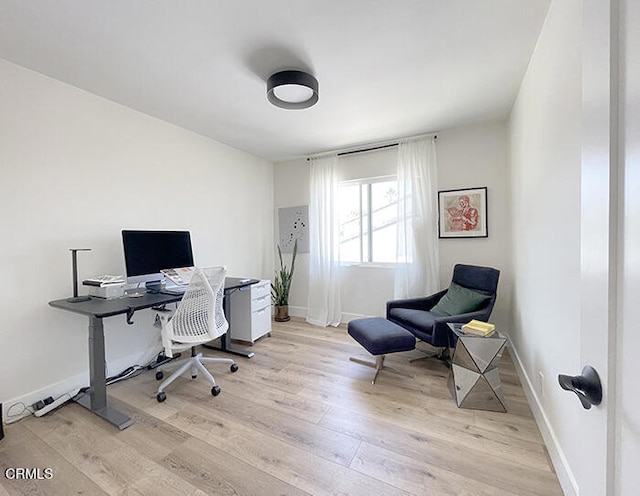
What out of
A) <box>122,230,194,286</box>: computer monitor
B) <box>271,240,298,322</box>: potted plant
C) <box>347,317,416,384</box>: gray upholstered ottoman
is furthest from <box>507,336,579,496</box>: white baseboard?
<box>122,230,194,286</box>: computer monitor

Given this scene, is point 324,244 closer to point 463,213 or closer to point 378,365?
point 463,213

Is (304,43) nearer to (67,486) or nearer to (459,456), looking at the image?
(459,456)

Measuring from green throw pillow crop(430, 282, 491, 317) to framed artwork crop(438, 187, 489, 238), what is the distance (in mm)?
658

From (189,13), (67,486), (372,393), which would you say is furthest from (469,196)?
(67,486)

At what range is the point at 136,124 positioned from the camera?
8.96ft

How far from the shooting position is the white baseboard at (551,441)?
1322 mm

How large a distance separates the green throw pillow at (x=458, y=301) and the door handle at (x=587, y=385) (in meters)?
2.28

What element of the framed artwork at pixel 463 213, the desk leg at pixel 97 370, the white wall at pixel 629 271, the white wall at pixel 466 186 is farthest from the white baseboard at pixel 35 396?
the framed artwork at pixel 463 213

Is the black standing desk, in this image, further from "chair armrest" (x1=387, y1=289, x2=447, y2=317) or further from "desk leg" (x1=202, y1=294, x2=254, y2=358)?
"chair armrest" (x1=387, y1=289, x2=447, y2=317)

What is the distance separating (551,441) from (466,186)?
2551 mm

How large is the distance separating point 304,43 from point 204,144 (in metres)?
2.08

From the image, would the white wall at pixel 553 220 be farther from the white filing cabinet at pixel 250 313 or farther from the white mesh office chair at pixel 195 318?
the white filing cabinet at pixel 250 313

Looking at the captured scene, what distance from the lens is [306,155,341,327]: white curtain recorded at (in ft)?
13.3

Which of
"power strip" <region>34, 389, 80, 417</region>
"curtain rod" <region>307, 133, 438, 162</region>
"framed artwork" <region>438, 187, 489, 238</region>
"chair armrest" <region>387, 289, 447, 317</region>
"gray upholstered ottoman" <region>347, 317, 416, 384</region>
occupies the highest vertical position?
"curtain rod" <region>307, 133, 438, 162</region>
